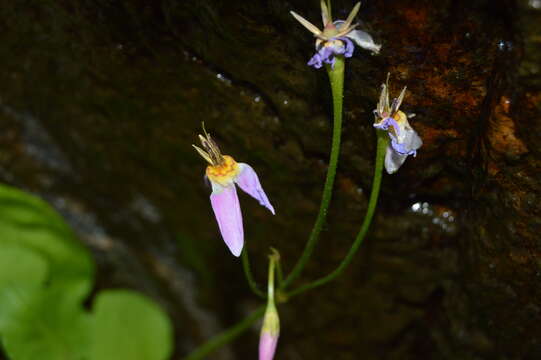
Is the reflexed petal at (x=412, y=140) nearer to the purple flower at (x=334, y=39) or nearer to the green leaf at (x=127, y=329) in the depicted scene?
the purple flower at (x=334, y=39)

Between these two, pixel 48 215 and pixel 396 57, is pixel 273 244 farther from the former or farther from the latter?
pixel 396 57

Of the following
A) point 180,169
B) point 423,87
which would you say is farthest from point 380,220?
point 180,169

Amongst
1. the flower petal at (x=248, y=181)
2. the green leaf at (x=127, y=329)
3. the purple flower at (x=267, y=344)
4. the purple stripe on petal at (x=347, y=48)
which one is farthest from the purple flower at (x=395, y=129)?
the green leaf at (x=127, y=329)

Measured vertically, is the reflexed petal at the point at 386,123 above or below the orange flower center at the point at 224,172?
above

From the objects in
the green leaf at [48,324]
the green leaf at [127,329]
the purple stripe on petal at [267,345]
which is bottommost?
the green leaf at [48,324]

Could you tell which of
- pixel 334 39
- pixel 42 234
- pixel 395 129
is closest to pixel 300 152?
pixel 395 129

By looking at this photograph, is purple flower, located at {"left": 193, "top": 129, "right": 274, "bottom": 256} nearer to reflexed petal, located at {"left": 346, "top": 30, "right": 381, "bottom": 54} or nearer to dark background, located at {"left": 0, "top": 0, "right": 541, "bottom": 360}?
dark background, located at {"left": 0, "top": 0, "right": 541, "bottom": 360}

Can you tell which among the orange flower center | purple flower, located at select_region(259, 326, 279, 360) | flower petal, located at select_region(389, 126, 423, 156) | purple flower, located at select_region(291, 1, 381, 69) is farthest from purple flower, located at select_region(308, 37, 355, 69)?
purple flower, located at select_region(259, 326, 279, 360)
